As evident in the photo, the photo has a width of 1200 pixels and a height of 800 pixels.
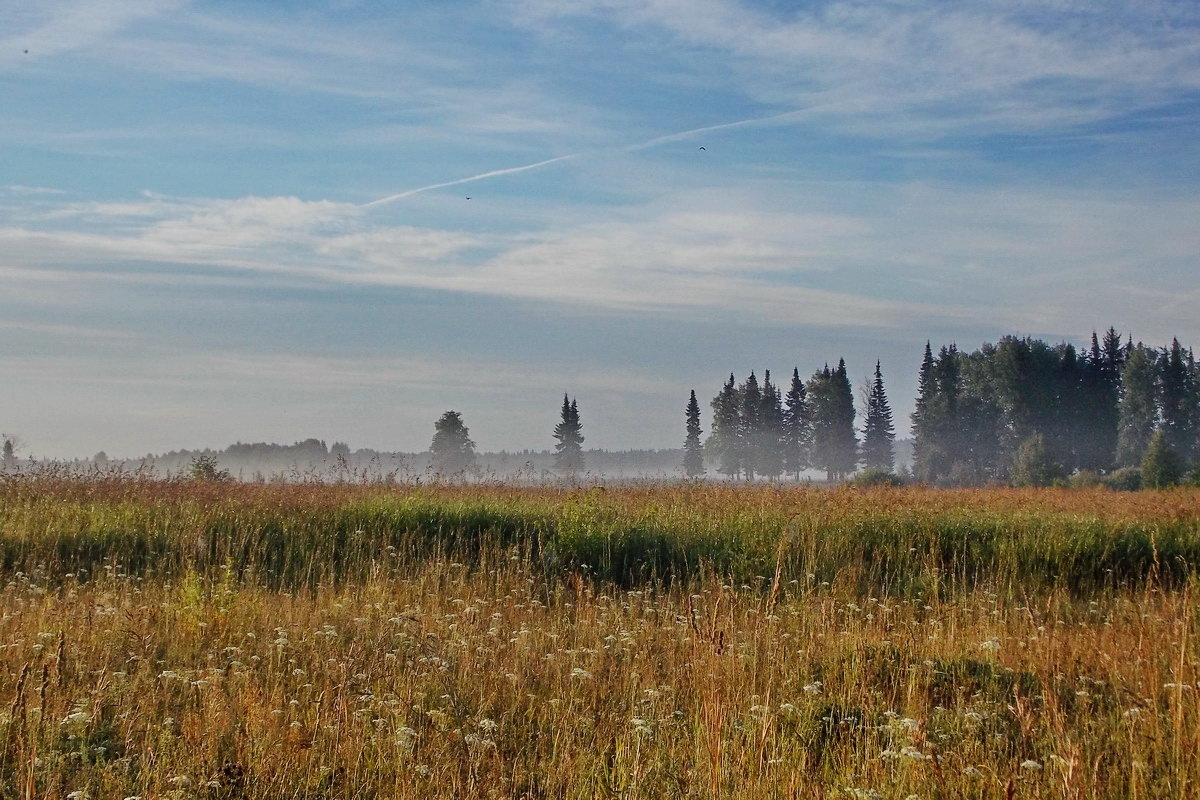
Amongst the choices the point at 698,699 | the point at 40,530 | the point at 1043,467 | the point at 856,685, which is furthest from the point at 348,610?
the point at 1043,467

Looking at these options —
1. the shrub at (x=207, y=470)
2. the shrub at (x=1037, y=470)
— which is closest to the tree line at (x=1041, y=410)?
the shrub at (x=1037, y=470)

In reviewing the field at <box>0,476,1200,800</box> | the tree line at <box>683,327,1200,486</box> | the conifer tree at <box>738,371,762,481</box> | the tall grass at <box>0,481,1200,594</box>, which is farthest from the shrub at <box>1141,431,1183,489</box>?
the conifer tree at <box>738,371,762,481</box>

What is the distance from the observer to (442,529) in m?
13.8

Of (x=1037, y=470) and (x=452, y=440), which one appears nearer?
(x=1037, y=470)

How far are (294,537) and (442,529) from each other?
2.09 meters

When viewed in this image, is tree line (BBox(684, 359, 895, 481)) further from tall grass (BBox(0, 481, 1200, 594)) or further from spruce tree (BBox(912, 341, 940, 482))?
tall grass (BBox(0, 481, 1200, 594))

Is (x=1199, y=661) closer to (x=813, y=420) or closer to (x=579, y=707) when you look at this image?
(x=579, y=707)

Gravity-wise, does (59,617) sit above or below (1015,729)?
above

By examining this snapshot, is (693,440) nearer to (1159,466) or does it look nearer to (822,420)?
(822,420)

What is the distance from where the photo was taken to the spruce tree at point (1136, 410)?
80.4 m

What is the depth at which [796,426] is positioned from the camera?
95312mm

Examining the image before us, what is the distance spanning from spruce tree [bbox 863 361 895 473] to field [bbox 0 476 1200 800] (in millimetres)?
81587

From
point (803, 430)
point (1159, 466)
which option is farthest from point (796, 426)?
point (1159, 466)

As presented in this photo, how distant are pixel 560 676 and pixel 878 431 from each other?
92.4m
